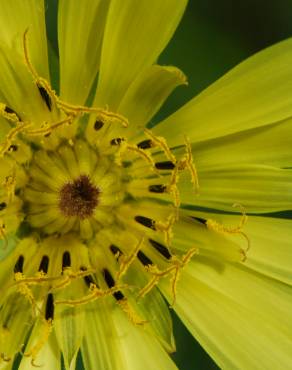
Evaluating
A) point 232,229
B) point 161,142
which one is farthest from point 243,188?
point 161,142

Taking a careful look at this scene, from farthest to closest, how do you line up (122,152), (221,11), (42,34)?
(221,11) < (122,152) < (42,34)

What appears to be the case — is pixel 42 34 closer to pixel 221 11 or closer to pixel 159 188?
pixel 159 188

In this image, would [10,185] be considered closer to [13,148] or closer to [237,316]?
[13,148]

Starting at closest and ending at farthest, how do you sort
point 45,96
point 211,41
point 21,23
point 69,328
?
point 21,23
point 45,96
point 69,328
point 211,41

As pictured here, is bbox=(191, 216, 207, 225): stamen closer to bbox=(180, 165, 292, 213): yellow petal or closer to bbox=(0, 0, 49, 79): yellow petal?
bbox=(180, 165, 292, 213): yellow petal

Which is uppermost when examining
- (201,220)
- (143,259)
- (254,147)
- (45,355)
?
(254,147)

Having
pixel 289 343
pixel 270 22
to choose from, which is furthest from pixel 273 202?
pixel 270 22

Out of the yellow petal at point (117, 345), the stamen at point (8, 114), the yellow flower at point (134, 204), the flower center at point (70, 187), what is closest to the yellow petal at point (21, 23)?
the yellow flower at point (134, 204)
